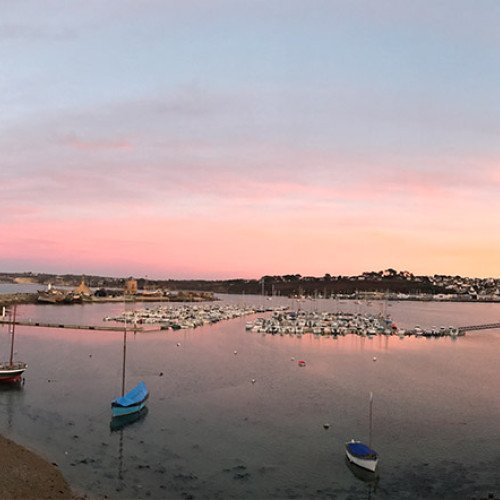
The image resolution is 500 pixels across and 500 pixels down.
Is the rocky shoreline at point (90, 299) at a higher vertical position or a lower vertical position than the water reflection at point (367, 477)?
higher

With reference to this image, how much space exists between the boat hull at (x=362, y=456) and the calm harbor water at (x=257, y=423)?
1.64 feet

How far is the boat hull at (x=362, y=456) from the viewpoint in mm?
22156

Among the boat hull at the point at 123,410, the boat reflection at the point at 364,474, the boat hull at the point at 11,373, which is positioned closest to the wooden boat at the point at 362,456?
the boat reflection at the point at 364,474

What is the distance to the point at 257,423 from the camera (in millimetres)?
29250

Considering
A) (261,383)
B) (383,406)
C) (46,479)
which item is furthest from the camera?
(261,383)

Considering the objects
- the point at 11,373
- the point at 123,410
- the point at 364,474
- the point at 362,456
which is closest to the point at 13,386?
the point at 11,373

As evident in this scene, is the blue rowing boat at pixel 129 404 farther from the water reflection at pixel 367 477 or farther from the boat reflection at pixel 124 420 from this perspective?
the water reflection at pixel 367 477

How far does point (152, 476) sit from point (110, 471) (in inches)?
79.9

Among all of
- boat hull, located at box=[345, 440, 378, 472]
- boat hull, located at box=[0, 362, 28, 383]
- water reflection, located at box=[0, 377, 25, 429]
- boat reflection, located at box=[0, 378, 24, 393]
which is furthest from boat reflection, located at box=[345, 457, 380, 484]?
boat hull, located at box=[0, 362, 28, 383]

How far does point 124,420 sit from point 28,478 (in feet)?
31.4

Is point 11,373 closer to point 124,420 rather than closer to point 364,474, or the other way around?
point 124,420

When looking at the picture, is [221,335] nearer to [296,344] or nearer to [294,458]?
[296,344]

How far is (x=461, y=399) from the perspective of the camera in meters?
Result: 37.8

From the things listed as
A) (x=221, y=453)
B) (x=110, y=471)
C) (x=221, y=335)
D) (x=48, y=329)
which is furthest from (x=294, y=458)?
(x=48, y=329)
